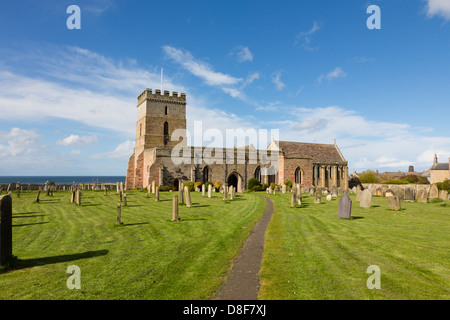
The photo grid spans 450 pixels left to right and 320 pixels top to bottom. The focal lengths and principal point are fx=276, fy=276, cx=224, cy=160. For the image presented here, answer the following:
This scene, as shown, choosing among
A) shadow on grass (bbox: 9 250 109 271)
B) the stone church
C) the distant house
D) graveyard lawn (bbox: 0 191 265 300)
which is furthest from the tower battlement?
the distant house

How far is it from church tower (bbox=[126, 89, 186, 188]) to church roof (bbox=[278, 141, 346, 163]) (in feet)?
52.8

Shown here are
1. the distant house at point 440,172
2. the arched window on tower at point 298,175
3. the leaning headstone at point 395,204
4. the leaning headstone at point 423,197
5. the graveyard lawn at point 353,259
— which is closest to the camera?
the graveyard lawn at point 353,259

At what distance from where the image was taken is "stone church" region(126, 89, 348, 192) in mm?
34281

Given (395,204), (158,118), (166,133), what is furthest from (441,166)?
(158,118)

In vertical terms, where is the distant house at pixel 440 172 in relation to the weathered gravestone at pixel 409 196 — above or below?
above

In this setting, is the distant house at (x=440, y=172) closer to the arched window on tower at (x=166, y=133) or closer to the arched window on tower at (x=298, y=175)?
the arched window on tower at (x=298, y=175)

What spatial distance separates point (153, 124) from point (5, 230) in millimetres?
35108

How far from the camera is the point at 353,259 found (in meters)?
7.65

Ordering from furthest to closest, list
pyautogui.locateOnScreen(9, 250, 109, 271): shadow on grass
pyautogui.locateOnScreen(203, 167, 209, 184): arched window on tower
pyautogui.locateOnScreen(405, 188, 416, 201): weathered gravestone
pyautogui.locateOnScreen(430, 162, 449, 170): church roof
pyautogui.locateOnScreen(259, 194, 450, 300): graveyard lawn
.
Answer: pyautogui.locateOnScreen(430, 162, 449, 170): church roof, pyautogui.locateOnScreen(203, 167, 209, 184): arched window on tower, pyautogui.locateOnScreen(405, 188, 416, 201): weathered gravestone, pyautogui.locateOnScreen(9, 250, 109, 271): shadow on grass, pyautogui.locateOnScreen(259, 194, 450, 300): graveyard lawn

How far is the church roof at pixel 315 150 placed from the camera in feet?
139

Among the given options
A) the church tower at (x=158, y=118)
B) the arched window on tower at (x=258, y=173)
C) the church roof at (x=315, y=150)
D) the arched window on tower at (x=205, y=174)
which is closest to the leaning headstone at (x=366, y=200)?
the arched window on tower at (x=258, y=173)

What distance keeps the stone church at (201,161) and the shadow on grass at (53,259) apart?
24.8m

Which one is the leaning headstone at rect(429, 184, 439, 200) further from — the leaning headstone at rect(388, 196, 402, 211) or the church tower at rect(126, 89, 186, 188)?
the church tower at rect(126, 89, 186, 188)
